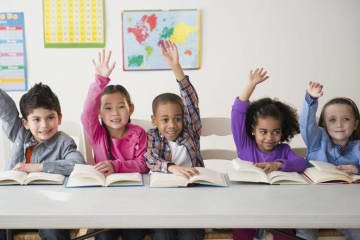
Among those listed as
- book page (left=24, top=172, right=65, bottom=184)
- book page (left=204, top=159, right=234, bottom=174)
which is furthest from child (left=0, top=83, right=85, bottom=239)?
book page (left=204, top=159, right=234, bottom=174)

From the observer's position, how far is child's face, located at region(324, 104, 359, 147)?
1785 millimetres

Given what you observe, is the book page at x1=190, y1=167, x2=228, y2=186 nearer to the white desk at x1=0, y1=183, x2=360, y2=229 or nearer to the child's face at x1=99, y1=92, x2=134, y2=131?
the white desk at x1=0, y1=183, x2=360, y2=229

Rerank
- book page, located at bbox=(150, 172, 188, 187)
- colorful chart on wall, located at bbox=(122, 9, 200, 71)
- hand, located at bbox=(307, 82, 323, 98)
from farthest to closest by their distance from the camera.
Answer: colorful chart on wall, located at bbox=(122, 9, 200, 71) < hand, located at bbox=(307, 82, 323, 98) < book page, located at bbox=(150, 172, 188, 187)

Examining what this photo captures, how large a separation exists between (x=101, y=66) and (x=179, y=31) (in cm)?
139

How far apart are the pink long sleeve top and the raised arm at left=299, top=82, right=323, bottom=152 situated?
783 millimetres

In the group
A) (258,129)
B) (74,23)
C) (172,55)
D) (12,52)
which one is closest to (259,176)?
(258,129)

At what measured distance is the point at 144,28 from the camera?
2992 mm

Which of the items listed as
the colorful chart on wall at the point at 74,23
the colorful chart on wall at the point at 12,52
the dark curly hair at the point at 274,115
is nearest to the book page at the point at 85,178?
the dark curly hair at the point at 274,115

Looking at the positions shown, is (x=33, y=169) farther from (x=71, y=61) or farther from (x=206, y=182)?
(x=71, y=61)

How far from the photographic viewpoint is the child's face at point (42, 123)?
1688 mm

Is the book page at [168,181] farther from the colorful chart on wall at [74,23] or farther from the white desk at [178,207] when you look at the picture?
the colorful chart on wall at [74,23]

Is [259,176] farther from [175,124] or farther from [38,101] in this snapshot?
[38,101]

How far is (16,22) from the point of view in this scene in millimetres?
3010

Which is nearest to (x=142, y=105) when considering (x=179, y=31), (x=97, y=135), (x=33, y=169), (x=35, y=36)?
(x=179, y=31)
